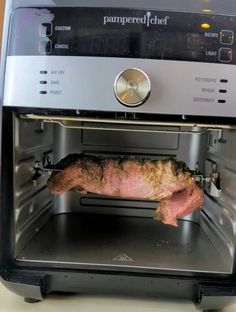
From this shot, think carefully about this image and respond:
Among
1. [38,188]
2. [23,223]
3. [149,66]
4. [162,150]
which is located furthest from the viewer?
[162,150]

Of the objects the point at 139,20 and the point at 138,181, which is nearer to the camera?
the point at 139,20

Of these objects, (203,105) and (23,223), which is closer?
(203,105)

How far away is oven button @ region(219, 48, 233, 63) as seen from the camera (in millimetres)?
585

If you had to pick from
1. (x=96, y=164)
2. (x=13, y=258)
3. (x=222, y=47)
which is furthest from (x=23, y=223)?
(x=222, y=47)

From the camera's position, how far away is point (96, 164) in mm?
844

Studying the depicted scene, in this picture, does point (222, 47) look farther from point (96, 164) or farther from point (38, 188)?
point (38, 188)

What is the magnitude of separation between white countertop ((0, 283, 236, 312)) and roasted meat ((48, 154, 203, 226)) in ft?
0.55

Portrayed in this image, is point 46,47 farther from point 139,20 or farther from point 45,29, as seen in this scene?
point 139,20

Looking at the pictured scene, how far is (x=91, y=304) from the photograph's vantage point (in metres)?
0.67

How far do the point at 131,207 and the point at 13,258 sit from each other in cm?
39

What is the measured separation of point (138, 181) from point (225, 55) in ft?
1.08

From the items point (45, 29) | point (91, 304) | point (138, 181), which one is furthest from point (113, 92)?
point (91, 304)

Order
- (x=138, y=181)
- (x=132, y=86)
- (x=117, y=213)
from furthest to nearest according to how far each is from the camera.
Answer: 1. (x=117, y=213)
2. (x=138, y=181)
3. (x=132, y=86)

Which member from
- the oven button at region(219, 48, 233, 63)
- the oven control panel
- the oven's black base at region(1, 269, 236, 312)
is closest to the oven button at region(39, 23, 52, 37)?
the oven control panel
